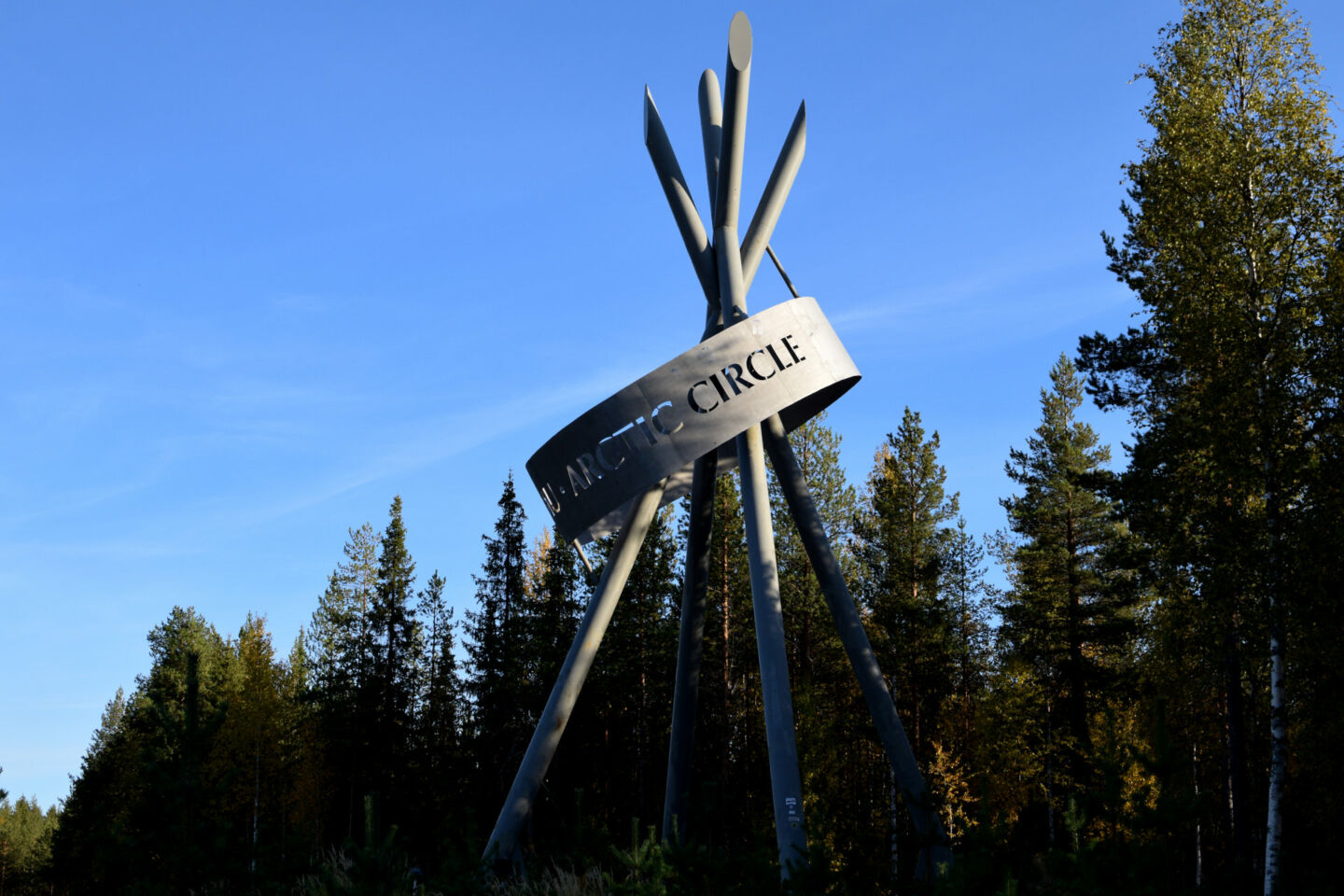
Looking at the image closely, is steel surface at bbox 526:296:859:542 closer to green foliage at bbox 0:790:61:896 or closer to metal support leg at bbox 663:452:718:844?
metal support leg at bbox 663:452:718:844

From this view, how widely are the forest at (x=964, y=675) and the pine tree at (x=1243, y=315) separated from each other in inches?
2.2

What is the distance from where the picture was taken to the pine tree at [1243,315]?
14984 millimetres

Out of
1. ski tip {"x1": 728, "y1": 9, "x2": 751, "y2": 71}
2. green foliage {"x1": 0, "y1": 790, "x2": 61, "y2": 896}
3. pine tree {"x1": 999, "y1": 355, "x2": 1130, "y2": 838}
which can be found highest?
ski tip {"x1": 728, "y1": 9, "x2": 751, "y2": 71}

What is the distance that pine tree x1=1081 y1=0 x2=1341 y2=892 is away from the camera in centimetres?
1498

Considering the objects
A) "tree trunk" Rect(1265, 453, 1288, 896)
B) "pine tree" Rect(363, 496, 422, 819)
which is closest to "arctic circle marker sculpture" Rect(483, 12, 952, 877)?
"tree trunk" Rect(1265, 453, 1288, 896)

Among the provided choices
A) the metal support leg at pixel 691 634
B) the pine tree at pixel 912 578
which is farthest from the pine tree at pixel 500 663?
the metal support leg at pixel 691 634

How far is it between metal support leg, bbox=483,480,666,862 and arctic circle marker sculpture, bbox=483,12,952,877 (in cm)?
2

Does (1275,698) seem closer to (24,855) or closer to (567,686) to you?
(567,686)

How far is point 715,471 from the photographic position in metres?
17.7

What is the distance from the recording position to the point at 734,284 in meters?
16.7

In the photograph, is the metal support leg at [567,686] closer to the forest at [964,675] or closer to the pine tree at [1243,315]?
the forest at [964,675]

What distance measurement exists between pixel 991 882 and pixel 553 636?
1165 inches

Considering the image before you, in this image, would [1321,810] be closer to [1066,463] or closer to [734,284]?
[734,284]

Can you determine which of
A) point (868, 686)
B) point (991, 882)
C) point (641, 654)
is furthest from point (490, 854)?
point (641, 654)
